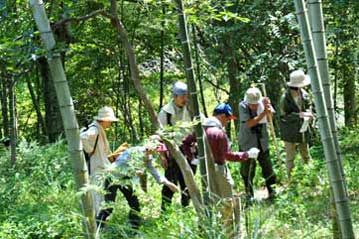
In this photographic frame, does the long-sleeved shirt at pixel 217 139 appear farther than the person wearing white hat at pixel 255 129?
No

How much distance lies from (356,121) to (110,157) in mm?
9102

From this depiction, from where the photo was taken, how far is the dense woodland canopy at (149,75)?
3891 mm

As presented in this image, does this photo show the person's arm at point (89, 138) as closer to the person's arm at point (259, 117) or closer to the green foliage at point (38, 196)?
the green foliage at point (38, 196)

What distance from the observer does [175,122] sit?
5.04 meters

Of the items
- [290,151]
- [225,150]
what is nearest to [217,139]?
[225,150]

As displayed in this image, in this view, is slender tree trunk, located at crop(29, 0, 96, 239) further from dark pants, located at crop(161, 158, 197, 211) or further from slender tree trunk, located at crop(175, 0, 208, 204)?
dark pants, located at crop(161, 158, 197, 211)

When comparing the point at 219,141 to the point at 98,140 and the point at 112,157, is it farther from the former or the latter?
the point at 98,140

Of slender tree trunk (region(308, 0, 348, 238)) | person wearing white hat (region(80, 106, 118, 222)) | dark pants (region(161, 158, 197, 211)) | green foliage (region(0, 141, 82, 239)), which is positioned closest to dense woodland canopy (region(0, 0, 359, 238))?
green foliage (region(0, 141, 82, 239))

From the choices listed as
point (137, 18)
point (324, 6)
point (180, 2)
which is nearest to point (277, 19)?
point (324, 6)

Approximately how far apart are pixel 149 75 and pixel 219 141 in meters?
9.29

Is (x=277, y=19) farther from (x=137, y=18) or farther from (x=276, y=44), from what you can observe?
(x=137, y=18)

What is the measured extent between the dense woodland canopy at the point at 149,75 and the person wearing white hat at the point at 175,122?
1.26 ft

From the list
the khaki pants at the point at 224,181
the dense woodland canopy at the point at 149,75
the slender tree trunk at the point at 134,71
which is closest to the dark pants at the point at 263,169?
the dense woodland canopy at the point at 149,75

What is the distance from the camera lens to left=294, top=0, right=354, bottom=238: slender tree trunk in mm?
2797
